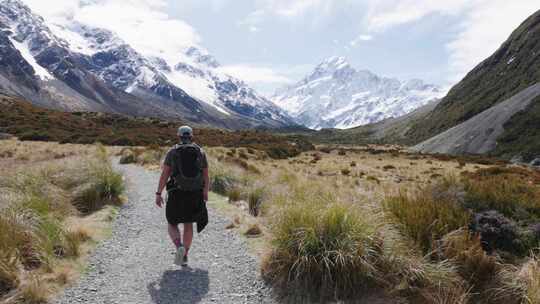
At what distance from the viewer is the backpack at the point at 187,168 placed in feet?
24.5

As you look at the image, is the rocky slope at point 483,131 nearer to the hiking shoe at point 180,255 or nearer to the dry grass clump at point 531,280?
the dry grass clump at point 531,280

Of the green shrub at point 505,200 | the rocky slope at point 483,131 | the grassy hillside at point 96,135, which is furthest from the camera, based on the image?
the rocky slope at point 483,131

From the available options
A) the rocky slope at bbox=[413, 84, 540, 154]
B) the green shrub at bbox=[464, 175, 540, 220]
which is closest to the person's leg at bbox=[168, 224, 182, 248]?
the green shrub at bbox=[464, 175, 540, 220]

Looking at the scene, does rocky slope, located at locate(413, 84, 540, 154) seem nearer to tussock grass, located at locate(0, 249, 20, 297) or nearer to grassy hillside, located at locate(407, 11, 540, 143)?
grassy hillside, located at locate(407, 11, 540, 143)

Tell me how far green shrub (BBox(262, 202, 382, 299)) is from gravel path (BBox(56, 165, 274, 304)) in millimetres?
561

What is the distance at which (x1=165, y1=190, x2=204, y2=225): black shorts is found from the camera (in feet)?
24.8

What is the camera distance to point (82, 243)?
27.1 feet

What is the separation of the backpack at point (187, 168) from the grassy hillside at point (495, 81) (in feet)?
312

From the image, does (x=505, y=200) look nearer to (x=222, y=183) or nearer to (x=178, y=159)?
(x=178, y=159)

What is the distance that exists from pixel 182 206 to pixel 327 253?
3.05m

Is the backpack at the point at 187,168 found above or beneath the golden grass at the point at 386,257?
above

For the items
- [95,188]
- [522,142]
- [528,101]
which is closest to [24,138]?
[95,188]

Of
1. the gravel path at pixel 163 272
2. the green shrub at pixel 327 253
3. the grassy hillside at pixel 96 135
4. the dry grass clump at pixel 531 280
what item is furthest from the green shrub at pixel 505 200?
the grassy hillside at pixel 96 135

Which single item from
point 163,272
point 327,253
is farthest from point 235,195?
point 327,253
